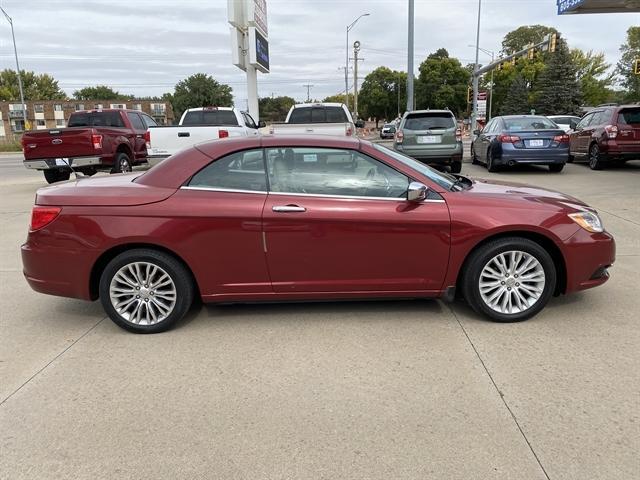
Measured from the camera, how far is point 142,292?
14.1 ft

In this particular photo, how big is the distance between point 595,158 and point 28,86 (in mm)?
117793

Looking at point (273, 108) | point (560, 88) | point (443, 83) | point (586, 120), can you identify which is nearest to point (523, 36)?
point (443, 83)

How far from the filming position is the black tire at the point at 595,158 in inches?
575

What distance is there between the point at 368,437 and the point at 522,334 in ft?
6.10

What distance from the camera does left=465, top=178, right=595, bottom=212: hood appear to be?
14.4 ft

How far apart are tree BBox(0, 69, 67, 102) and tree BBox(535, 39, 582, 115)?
94.6m

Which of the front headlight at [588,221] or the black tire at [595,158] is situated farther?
the black tire at [595,158]

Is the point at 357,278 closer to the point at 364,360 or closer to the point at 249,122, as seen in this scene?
the point at 364,360

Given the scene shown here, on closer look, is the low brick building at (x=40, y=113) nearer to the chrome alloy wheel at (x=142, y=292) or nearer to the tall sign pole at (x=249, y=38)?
the tall sign pole at (x=249, y=38)

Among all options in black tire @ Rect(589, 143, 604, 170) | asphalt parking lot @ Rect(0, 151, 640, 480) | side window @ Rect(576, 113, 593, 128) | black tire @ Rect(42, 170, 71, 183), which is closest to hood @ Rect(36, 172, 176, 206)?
asphalt parking lot @ Rect(0, 151, 640, 480)

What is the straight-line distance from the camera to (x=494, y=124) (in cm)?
1491

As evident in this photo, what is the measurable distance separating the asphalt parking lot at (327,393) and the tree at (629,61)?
71.4m

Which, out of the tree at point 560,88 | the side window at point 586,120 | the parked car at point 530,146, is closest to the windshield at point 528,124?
the parked car at point 530,146

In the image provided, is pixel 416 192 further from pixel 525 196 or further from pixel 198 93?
pixel 198 93
